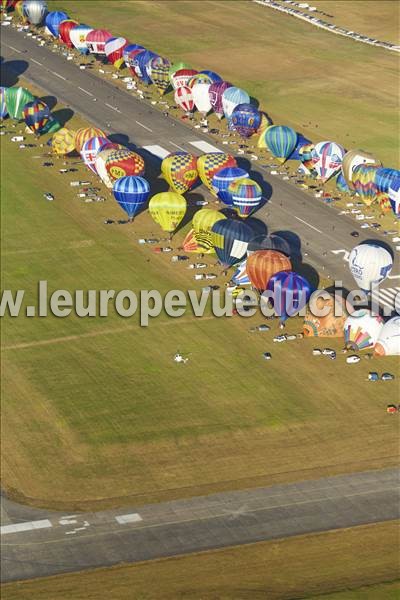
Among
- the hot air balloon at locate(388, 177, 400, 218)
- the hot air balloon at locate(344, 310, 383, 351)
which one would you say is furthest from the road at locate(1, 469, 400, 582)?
the hot air balloon at locate(388, 177, 400, 218)

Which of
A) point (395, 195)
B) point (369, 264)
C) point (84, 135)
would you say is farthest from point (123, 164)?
point (369, 264)

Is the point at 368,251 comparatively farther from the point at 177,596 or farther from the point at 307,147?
the point at 177,596

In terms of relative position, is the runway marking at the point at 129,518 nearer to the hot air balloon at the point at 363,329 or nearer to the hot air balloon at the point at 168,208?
the hot air balloon at the point at 363,329

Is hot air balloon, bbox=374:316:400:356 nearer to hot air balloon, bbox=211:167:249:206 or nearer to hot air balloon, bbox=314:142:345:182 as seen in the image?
hot air balloon, bbox=211:167:249:206

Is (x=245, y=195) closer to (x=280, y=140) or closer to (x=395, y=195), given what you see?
(x=395, y=195)

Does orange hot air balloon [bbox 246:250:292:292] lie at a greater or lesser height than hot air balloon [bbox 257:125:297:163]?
greater
